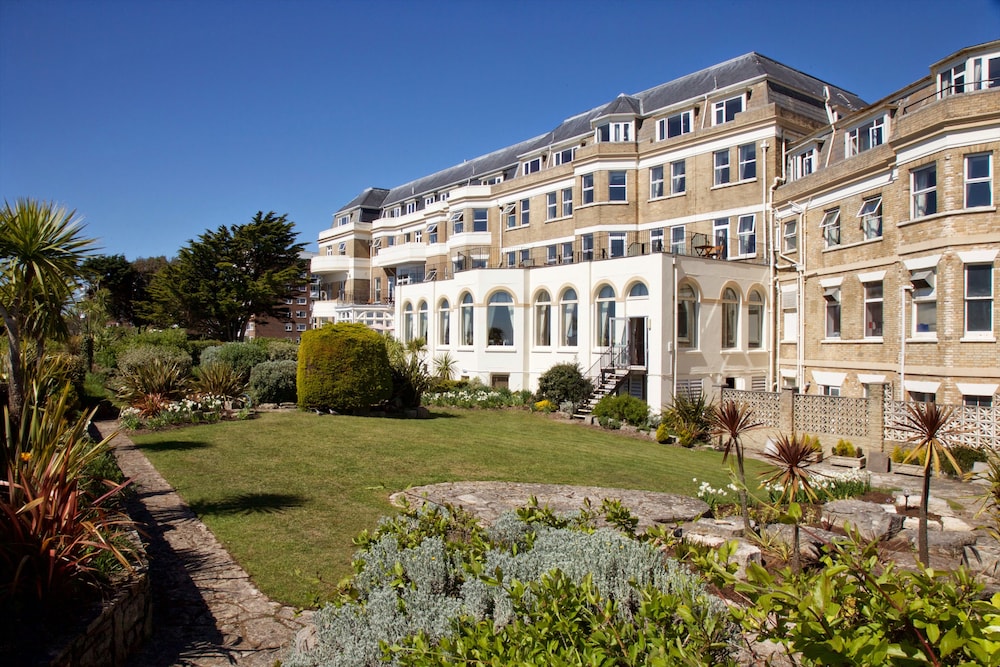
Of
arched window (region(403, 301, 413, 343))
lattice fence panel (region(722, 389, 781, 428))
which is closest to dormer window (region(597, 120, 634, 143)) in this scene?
arched window (region(403, 301, 413, 343))

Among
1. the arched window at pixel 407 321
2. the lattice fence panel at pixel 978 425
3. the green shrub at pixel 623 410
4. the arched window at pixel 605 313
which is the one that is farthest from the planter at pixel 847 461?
the arched window at pixel 407 321

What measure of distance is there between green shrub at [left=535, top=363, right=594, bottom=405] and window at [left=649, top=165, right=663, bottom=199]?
10558 mm

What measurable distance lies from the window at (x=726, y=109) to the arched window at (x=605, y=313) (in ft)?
34.0

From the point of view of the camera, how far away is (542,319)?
30578mm

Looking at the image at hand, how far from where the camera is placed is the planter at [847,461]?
698 inches

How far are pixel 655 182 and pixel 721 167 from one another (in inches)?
138

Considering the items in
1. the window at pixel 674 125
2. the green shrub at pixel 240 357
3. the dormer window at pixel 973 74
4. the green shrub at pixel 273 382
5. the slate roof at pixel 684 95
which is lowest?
the green shrub at pixel 273 382

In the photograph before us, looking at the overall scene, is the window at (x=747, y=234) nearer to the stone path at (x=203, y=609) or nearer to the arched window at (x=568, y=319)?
the arched window at (x=568, y=319)

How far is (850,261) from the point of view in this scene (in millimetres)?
22766

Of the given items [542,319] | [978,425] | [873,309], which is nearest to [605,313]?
[542,319]

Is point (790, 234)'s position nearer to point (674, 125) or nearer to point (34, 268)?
point (674, 125)

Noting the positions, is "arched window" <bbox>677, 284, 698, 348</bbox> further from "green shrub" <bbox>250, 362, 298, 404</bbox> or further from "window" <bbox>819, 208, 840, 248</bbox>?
"green shrub" <bbox>250, 362, 298, 404</bbox>

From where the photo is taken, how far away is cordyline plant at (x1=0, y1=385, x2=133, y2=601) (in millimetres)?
4840

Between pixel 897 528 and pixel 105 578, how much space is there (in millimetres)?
9703
